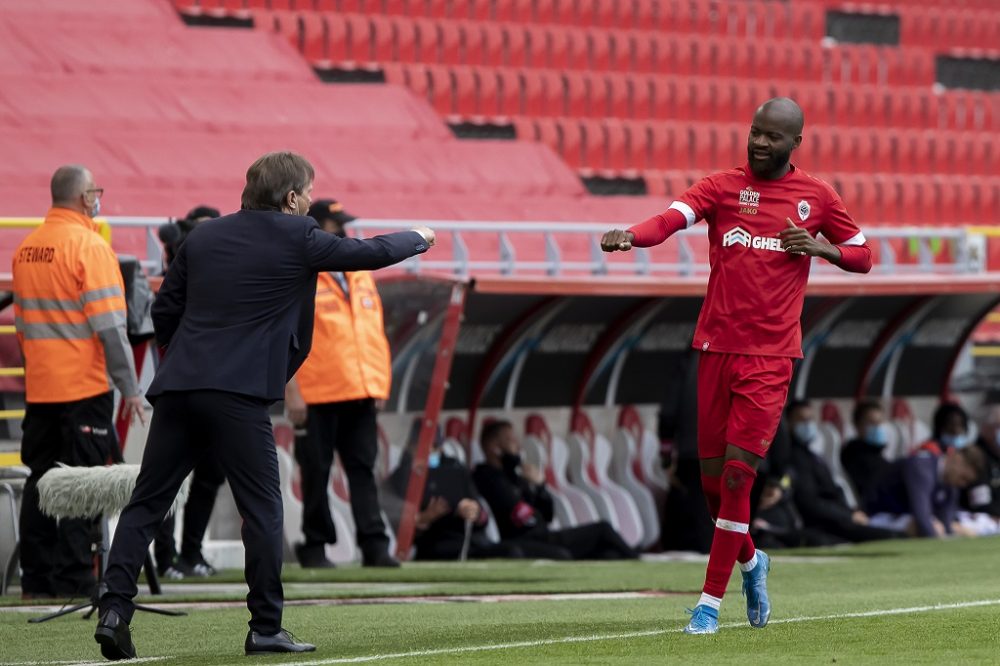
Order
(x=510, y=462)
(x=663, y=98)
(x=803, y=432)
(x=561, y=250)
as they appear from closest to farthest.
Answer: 1. (x=510, y=462)
2. (x=803, y=432)
3. (x=561, y=250)
4. (x=663, y=98)

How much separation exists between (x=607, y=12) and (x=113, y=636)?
19.7m

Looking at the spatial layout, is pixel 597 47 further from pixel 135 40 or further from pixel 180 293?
pixel 180 293

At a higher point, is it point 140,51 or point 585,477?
point 140,51

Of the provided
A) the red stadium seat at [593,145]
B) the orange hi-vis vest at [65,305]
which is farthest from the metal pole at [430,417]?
the red stadium seat at [593,145]

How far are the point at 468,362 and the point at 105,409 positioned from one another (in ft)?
15.4

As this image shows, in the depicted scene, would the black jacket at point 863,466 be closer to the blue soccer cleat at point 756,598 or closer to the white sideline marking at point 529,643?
the white sideline marking at point 529,643

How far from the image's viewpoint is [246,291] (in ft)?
20.4

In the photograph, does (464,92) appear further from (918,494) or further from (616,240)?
(616,240)

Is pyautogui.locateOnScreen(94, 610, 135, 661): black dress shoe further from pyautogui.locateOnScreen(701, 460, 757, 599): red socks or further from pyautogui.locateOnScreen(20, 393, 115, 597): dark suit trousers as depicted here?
pyautogui.locateOnScreen(20, 393, 115, 597): dark suit trousers

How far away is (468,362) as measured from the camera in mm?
13062

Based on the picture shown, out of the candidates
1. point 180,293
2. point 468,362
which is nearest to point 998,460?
point 468,362

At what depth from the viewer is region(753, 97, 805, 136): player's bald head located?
6.55m

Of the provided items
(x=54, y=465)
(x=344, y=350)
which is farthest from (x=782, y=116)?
(x=344, y=350)

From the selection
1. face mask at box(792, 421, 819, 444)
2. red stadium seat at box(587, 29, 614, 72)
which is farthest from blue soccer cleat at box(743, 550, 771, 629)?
red stadium seat at box(587, 29, 614, 72)
